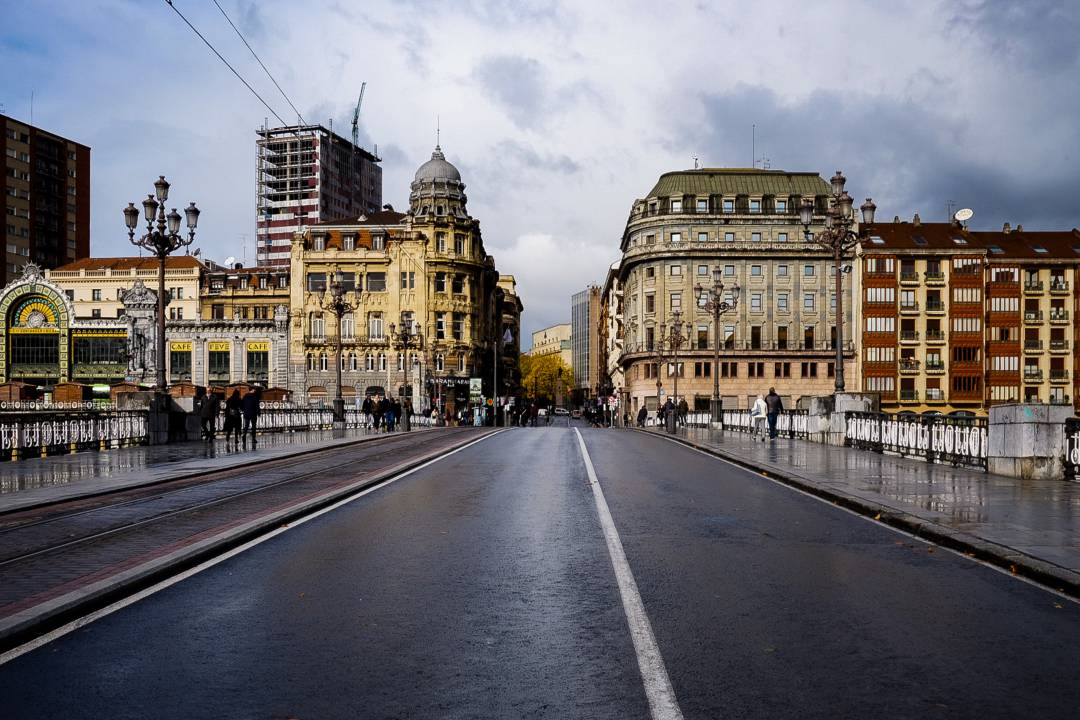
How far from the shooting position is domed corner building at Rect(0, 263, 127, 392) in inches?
3435

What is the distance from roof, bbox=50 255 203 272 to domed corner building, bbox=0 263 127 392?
7300 mm

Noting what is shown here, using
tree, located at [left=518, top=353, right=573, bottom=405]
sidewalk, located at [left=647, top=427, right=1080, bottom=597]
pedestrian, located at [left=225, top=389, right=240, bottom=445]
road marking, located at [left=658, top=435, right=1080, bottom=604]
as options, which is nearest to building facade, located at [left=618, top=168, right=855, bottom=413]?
pedestrian, located at [left=225, top=389, right=240, bottom=445]

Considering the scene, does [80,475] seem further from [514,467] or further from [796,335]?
[796,335]

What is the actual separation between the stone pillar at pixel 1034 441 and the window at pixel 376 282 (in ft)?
231

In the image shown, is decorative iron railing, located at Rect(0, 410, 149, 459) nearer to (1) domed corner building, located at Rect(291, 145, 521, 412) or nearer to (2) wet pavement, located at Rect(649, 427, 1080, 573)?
(2) wet pavement, located at Rect(649, 427, 1080, 573)

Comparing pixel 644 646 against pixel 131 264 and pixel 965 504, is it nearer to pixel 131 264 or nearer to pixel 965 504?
pixel 965 504

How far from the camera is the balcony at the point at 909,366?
282 feet

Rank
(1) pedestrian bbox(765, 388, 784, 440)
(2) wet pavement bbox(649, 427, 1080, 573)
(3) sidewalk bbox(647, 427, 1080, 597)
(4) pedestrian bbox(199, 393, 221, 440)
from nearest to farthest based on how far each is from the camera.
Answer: (3) sidewalk bbox(647, 427, 1080, 597)
(2) wet pavement bbox(649, 427, 1080, 573)
(4) pedestrian bbox(199, 393, 221, 440)
(1) pedestrian bbox(765, 388, 784, 440)

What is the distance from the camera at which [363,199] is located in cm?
16600

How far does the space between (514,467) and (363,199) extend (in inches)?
5991

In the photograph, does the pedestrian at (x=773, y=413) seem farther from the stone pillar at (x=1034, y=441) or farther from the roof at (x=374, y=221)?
the roof at (x=374, y=221)

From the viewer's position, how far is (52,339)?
8775 centimetres

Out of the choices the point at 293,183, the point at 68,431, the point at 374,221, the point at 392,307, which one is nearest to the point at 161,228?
the point at 68,431

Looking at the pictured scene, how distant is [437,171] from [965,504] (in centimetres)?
Result: 8315
